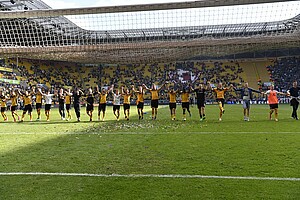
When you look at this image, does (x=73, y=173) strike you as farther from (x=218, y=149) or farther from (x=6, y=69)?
(x=6, y=69)

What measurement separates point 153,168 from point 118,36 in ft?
129

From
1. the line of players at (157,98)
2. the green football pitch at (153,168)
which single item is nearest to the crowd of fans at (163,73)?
the line of players at (157,98)

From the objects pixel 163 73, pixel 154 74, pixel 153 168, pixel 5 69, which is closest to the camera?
pixel 153 168

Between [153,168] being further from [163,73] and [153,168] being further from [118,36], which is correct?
[163,73]

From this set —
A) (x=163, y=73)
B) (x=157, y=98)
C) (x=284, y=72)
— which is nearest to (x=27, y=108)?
(x=157, y=98)

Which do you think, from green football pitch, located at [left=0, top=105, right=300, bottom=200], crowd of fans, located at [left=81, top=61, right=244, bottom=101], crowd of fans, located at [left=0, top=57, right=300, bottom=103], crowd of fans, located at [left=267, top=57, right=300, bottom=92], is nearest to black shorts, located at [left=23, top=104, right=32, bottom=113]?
green football pitch, located at [left=0, top=105, right=300, bottom=200]

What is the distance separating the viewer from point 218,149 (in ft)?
28.8

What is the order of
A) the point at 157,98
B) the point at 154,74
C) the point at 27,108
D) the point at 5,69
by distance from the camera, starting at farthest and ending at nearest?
1. the point at 154,74
2. the point at 5,69
3. the point at 27,108
4. the point at 157,98

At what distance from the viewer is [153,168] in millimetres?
6707

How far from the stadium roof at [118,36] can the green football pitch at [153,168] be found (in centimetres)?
1931

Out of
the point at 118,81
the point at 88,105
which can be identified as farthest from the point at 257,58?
the point at 88,105

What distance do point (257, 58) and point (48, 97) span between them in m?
42.4

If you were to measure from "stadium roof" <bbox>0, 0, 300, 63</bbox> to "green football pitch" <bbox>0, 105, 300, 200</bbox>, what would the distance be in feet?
63.4

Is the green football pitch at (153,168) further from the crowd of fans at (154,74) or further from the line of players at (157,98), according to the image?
the crowd of fans at (154,74)
